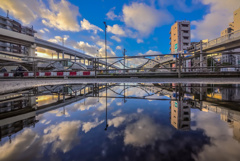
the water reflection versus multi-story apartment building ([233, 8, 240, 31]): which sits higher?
multi-story apartment building ([233, 8, 240, 31])

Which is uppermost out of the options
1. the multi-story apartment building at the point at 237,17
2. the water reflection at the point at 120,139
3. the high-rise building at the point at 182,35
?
the multi-story apartment building at the point at 237,17

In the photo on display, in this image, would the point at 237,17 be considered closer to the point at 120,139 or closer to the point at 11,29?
the point at 120,139

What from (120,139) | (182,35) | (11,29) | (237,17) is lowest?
(120,139)

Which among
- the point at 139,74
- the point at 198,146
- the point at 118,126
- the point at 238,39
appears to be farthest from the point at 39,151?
the point at 238,39

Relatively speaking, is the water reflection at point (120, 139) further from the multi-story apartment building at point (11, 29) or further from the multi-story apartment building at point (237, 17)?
the multi-story apartment building at point (237, 17)

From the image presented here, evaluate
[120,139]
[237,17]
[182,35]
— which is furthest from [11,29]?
[237,17]

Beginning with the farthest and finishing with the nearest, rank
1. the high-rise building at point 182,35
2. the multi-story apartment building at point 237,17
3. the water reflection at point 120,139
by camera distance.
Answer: the multi-story apartment building at point 237,17, the high-rise building at point 182,35, the water reflection at point 120,139

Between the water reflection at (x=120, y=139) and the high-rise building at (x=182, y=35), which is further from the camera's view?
the high-rise building at (x=182, y=35)

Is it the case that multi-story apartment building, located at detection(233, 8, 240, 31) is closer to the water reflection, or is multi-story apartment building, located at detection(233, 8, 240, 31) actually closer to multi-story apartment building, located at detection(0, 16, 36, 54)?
the water reflection

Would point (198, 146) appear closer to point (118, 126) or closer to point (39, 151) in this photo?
point (118, 126)

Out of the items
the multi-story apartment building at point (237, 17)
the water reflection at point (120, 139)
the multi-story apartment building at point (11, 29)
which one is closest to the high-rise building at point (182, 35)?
the multi-story apartment building at point (237, 17)

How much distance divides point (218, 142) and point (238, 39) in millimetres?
23810

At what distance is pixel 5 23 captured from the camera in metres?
51.8

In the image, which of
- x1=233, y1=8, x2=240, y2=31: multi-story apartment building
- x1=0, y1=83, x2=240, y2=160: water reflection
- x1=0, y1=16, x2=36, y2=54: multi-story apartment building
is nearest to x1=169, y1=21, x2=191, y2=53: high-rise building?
x1=233, y1=8, x2=240, y2=31: multi-story apartment building
